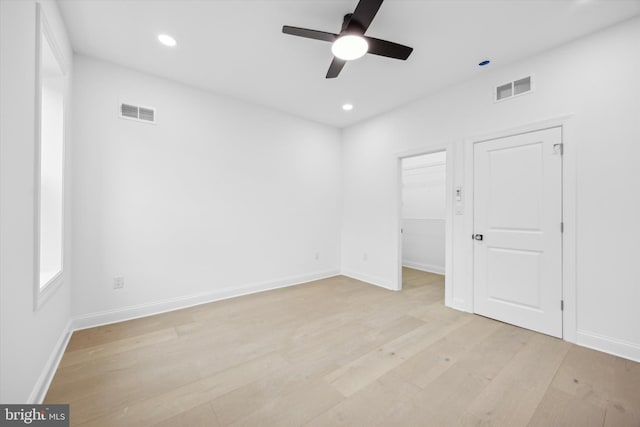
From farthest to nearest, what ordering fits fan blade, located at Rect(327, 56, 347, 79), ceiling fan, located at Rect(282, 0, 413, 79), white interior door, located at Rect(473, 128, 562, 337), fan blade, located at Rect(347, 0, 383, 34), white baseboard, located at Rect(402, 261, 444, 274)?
white baseboard, located at Rect(402, 261, 444, 274) < white interior door, located at Rect(473, 128, 562, 337) < fan blade, located at Rect(327, 56, 347, 79) < ceiling fan, located at Rect(282, 0, 413, 79) < fan blade, located at Rect(347, 0, 383, 34)

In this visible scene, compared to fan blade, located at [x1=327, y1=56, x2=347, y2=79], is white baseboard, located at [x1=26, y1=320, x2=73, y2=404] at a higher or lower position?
lower

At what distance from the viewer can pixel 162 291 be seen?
3.23 metres

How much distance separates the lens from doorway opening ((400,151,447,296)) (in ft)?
17.7

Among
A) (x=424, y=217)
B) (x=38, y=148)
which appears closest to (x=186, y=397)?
(x=38, y=148)

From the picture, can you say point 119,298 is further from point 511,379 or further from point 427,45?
point 427,45

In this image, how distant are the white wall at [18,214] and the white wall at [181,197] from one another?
1.16m

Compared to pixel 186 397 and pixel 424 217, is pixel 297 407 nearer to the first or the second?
pixel 186 397

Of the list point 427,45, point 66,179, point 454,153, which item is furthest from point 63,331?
point 454,153

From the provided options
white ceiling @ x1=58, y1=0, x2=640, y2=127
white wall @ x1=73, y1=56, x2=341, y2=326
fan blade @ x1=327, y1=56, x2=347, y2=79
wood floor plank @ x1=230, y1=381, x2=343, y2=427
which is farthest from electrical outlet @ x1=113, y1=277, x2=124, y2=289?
fan blade @ x1=327, y1=56, x2=347, y2=79

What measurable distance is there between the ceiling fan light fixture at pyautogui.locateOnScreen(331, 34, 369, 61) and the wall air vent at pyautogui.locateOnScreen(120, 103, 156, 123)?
244 centimetres

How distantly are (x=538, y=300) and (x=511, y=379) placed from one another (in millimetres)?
1210

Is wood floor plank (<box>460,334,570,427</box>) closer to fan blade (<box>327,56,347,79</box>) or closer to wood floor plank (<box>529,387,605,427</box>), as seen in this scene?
wood floor plank (<box>529,387,605,427</box>)

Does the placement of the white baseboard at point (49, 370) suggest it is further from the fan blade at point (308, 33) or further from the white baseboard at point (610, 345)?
the white baseboard at point (610, 345)

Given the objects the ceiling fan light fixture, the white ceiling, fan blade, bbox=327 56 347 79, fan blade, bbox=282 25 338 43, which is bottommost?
the ceiling fan light fixture
